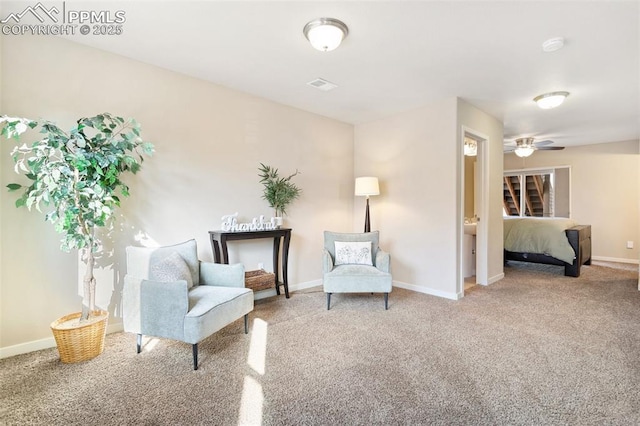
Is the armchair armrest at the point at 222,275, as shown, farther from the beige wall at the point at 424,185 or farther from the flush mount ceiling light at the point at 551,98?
the flush mount ceiling light at the point at 551,98

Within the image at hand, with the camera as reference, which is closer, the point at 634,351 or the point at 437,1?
the point at 437,1

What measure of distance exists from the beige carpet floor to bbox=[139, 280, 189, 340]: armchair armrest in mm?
245

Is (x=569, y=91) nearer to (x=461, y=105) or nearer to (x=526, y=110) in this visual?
(x=526, y=110)

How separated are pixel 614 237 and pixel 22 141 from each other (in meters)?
9.34

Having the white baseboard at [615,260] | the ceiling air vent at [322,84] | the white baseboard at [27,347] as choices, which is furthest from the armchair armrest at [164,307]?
the white baseboard at [615,260]

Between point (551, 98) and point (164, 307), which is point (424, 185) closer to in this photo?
point (551, 98)

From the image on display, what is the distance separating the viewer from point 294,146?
4.14m

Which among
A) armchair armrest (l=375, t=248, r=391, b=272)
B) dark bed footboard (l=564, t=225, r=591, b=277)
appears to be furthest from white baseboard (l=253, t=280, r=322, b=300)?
dark bed footboard (l=564, t=225, r=591, b=277)

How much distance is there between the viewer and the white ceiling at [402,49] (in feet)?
6.89

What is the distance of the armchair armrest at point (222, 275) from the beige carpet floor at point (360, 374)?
1.47ft

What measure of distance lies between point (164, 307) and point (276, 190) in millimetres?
1934

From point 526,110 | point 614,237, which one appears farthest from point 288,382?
point 614,237

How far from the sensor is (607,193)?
6.29 meters

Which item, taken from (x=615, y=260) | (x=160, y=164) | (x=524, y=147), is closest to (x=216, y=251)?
(x=160, y=164)
